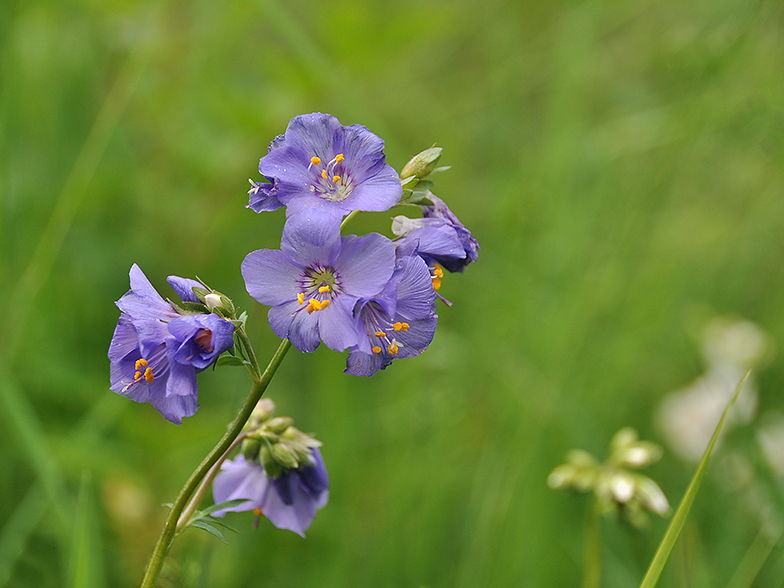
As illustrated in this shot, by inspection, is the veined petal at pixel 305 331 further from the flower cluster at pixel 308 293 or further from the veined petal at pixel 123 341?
the veined petal at pixel 123 341

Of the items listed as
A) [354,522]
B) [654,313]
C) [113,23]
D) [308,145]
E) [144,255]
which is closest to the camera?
[308,145]

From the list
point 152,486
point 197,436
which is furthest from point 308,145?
point 152,486

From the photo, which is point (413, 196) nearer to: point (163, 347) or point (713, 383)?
point (163, 347)

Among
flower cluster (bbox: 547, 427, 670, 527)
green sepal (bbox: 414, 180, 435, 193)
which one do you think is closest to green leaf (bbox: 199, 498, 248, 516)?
green sepal (bbox: 414, 180, 435, 193)

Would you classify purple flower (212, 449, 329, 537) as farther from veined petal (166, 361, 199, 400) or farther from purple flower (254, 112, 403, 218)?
purple flower (254, 112, 403, 218)

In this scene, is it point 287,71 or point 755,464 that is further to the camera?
point 287,71

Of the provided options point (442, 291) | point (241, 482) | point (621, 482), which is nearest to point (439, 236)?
point (241, 482)

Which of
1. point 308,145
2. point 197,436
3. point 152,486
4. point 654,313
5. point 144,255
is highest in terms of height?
point 654,313

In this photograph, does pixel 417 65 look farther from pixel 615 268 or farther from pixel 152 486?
pixel 152 486
